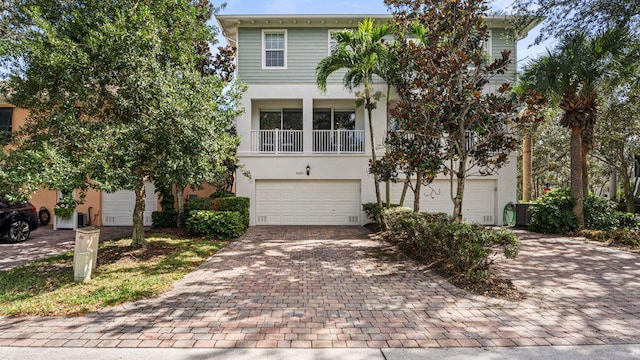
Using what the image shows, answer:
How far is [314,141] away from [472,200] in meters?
7.22

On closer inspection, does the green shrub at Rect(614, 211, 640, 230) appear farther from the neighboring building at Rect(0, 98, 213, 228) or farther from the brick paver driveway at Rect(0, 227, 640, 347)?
the neighboring building at Rect(0, 98, 213, 228)

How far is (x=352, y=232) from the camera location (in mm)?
12133

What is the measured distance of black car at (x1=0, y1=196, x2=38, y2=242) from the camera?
9875mm

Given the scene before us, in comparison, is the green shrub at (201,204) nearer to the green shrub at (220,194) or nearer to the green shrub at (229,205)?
the green shrub at (229,205)

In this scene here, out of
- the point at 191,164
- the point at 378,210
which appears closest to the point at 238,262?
the point at 191,164

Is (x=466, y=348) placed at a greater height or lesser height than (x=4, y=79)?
lesser

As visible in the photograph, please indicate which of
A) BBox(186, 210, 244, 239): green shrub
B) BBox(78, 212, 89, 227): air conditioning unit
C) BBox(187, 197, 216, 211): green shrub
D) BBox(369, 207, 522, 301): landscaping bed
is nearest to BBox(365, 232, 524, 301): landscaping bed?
BBox(369, 207, 522, 301): landscaping bed

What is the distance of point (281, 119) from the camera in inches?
590

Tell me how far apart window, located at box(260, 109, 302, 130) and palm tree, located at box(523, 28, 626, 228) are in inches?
353

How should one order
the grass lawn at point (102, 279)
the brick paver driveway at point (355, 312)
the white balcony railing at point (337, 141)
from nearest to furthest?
1. the brick paver driveway at point (355, 312)
2. the grass lawn at point (102, 279)
3. the white balcony railing at point (337, 141)

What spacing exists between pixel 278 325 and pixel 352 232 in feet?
26.9

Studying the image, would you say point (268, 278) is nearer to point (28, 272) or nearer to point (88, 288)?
point (88, 288)

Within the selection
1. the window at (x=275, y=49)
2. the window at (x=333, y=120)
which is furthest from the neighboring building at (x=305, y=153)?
the window at (x=333, y=120)

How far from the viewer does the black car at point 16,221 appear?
9875 mm
